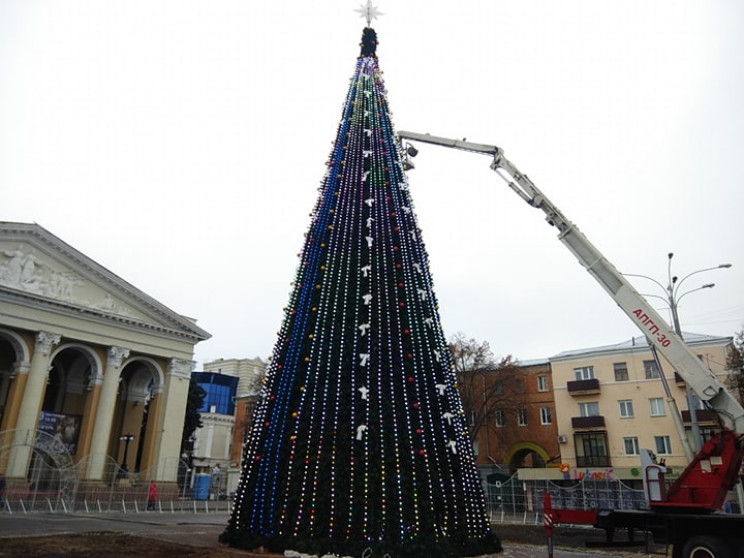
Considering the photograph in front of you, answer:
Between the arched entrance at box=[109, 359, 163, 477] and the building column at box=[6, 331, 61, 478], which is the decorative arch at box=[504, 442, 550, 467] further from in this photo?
the building column at box=[6, 331, 61, 478]

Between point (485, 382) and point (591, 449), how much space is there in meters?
7.76

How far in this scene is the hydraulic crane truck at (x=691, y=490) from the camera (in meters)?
8.51

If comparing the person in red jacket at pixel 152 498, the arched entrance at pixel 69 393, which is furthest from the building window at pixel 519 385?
the arched entrance at pixel 69 393

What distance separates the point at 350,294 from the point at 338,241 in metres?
1.21

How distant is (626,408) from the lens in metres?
33.1

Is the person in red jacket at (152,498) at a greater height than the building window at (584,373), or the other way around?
the building window at (584,373)

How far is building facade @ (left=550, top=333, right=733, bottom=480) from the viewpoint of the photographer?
31141mm

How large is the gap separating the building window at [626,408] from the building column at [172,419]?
1034 inches

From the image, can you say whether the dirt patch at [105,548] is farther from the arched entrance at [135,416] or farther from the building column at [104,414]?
the arched entrance at [135,416]

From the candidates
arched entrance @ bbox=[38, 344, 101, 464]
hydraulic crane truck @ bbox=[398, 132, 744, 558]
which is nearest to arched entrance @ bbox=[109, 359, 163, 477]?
arched entrance @ bbox=[38, 344, 101, 464]

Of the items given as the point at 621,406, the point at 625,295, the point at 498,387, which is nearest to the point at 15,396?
the point at 625,295

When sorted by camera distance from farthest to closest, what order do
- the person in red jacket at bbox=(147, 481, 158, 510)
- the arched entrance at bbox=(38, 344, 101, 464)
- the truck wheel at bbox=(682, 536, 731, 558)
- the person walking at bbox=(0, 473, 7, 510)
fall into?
the arched entrance at bbox=(38, 344, 101, 464) → the person in red jacket at bbox=(147, 481, 158, 510) → the person walking at bbox=(0, 473, 7, 510) → the truck wheel at bbox=(682, 536, 731, 558)

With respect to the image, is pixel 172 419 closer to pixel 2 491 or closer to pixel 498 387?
pixel 2 491

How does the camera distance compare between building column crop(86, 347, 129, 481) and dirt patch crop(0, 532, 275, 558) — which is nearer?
dirt patch crop(0, 532, 275, 558)
